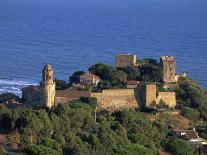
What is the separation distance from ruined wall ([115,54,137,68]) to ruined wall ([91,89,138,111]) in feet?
14.5

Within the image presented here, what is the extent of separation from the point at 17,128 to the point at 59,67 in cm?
2447

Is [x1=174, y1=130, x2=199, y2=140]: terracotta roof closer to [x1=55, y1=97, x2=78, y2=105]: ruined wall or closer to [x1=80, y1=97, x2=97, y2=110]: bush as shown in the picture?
[x1=80, y1=97, x2=97, y2=110]: bush

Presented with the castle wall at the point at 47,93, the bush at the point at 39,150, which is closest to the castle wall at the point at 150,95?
the castle wall at the point at 47,93

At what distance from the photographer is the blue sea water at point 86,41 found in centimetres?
5612

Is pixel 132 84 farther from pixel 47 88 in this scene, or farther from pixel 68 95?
Result: pixel 47 88

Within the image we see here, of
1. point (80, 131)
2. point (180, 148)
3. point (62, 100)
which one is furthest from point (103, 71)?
point (180, 148)

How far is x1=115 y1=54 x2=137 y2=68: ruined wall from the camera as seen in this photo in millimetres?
43281

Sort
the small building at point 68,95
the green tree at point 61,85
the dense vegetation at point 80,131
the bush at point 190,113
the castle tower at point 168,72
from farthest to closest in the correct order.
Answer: the castle tower at point 168,72 → the green tree at point 61,85 → the bush at point 190,113 → the small building at point 68,95 → the dense vegetation at point 80,131

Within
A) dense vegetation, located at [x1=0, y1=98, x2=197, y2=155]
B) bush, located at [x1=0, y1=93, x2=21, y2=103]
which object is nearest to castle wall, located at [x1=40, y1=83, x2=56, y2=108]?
dense vegetation, located at [x1=0, y1=98, x2=197, y2=155]

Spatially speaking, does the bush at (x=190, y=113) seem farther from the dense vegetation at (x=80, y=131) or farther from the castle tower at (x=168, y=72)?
the castle tower at (x=168, y=72)

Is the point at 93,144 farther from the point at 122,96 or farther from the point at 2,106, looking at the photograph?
the point at 122,96

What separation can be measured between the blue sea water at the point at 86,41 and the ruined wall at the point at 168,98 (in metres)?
9.12

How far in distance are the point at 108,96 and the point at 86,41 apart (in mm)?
38050

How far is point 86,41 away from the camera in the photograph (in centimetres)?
7638
